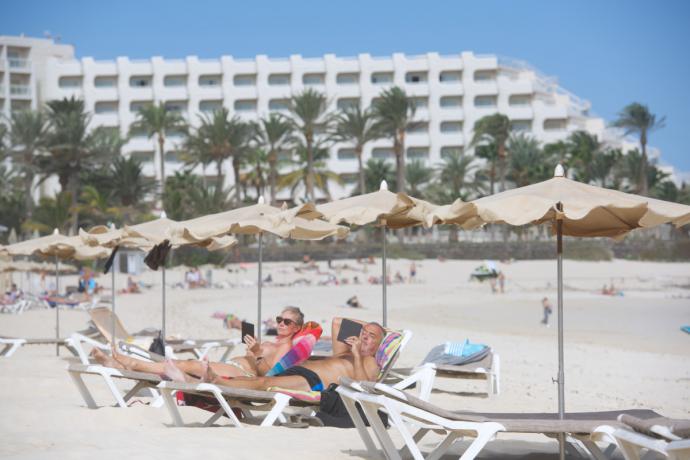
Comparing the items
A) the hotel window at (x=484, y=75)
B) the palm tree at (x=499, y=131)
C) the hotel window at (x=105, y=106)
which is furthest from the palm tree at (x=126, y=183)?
the hotel window at (x=484, y=75)

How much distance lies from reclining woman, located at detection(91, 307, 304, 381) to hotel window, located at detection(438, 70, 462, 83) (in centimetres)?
7446

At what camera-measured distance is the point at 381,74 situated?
8019cm

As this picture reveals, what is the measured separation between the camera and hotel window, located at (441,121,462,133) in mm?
80250

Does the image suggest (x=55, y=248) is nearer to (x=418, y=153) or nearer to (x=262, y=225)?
(x=262, y=225)

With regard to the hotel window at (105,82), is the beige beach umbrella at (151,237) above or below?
below

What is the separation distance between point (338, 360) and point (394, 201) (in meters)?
1.88

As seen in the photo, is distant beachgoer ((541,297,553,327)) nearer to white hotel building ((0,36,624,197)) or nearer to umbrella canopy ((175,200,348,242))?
umbrella canopy ((175,200,348,242))

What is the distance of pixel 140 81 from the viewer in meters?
80.9

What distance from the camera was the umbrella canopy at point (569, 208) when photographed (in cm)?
550

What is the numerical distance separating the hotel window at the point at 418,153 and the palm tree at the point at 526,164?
42.4 ft

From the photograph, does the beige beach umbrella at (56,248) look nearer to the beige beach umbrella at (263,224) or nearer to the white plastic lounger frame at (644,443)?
the beige beach umbrella at (263,224)

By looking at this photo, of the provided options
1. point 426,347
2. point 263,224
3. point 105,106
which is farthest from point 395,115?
point 263,224

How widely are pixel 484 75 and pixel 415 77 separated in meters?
6.17

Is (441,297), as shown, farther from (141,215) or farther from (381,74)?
(381,74)
